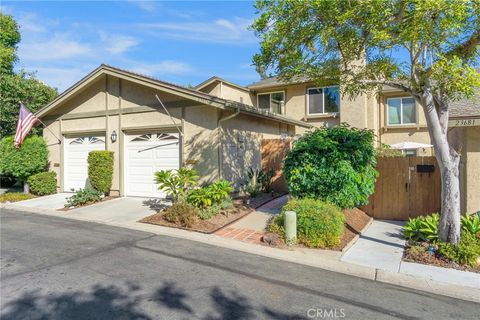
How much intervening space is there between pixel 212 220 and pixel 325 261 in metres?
3.35

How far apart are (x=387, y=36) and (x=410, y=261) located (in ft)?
13.1

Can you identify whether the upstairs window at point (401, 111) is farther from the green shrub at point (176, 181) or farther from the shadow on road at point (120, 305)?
the shadow on road at point (120, 305)

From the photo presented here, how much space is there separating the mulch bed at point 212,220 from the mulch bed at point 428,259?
13.5ft

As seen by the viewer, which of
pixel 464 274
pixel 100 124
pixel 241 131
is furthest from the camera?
pixel 100 124

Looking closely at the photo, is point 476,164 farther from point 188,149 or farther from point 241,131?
point 188,149

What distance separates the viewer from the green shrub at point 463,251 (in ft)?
17.6

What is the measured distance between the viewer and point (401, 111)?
54.9 feet

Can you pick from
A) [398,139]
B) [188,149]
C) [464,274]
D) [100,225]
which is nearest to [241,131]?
[188,149]

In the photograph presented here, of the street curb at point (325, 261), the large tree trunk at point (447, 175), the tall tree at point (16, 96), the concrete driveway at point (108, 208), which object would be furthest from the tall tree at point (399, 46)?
the tall tree at point (16, 96)

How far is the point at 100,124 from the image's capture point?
12.7 meters

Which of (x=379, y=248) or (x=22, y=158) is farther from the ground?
(x=22, y=158)

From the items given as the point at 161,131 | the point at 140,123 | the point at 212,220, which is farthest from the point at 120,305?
the point at 140,123

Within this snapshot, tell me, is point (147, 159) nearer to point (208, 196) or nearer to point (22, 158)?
point (208, 196)

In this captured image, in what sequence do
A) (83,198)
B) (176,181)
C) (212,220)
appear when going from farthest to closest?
(83,198), (176,181), (212,220)
